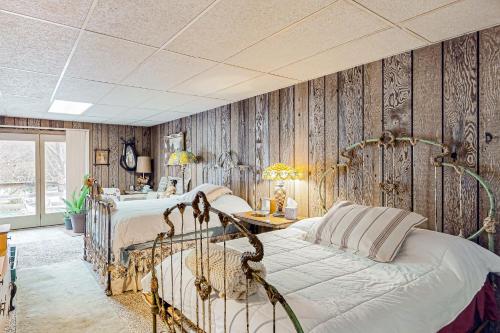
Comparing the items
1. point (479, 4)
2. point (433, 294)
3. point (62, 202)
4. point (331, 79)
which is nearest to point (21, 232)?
point (62, 202)

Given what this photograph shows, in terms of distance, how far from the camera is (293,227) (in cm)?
261

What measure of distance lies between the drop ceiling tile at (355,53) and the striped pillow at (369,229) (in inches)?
48.4

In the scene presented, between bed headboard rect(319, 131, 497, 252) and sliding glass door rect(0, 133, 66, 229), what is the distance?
5579 millimetres

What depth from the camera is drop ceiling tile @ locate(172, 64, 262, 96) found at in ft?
9.14

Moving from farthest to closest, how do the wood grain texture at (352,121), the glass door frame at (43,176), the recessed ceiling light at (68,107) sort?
the glass door frame at (43,176) → the recessed ceiling light at (68,107) → the wood grain texture at (352,121)

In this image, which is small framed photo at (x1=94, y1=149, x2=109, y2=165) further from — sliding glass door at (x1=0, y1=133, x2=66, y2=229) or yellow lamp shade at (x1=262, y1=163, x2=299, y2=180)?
yellow lamp shade at (x1=262, y1=163, x2=299, y2=180)

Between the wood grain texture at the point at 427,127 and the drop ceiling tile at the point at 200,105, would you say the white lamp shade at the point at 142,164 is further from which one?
the wood grain texture at the point at 427,127

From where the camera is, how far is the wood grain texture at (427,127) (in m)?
2.18

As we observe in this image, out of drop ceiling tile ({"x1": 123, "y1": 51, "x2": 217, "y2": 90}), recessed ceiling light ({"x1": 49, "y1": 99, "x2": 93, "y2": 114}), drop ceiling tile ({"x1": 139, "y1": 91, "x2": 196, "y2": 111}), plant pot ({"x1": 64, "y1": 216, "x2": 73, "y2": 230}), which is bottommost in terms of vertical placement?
plant pot ({"x1": 64, "y1": 216, "x2": 73, "y2": 230})

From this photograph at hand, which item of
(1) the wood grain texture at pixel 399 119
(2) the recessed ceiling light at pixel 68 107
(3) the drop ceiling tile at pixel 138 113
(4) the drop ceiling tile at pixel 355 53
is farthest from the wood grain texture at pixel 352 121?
(2) the recessed ceiling light at pixel 68 107

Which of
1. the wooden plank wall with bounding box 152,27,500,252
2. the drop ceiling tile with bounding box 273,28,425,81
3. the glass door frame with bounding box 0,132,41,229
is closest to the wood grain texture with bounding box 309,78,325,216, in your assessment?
the wooden plank wall with bounding box 152,27,500,252

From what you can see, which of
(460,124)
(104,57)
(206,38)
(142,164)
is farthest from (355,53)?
(142,164)

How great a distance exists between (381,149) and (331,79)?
0.88 metres

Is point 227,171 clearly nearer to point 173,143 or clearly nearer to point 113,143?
point 173,143
